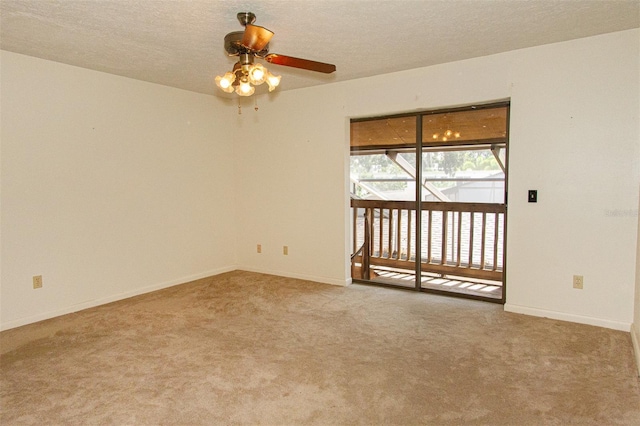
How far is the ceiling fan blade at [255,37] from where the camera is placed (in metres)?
2.14

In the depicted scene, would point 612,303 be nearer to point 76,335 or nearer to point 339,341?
point 339,341

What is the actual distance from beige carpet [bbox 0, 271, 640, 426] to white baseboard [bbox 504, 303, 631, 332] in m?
0.08

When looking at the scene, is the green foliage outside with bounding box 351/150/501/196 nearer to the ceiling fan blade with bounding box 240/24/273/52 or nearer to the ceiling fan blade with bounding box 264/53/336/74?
the ceiling fan blade with bounding box 264/53/336/74

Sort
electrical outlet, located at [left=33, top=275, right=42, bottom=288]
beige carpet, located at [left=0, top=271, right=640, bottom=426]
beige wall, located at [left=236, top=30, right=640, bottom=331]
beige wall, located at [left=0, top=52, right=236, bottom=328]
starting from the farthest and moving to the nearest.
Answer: electrical outlet, located at [left=33, top=275, right=42, bottom=288] → beige wall, located at [left=0, top=52, right=236, bottom=328] → beige wall, located at [left=236, top=30, right=640, bottom=331] → beige carpet, located at [left=0, top=271, right=640, bottom=426]

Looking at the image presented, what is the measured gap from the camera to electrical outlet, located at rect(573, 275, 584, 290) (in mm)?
3164

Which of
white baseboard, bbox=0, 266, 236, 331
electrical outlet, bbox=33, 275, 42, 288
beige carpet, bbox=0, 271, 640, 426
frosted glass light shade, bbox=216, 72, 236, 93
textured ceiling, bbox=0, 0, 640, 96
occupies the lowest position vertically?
beige carpet, bbox=0, 271, 640, 426

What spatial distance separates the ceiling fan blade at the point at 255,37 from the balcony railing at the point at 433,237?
2.50 metres

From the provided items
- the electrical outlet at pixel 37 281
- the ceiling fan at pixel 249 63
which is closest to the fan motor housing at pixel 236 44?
the ceiling fan at pixel 249 63

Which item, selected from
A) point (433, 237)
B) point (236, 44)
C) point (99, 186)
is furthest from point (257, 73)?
point (433, 237)

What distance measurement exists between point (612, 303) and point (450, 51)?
242 cm

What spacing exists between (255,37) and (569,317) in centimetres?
323

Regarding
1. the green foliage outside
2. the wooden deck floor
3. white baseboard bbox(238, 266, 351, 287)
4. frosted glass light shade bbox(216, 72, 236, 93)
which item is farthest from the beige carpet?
frosted glass light shade bbox(216, 72, 236, 93)

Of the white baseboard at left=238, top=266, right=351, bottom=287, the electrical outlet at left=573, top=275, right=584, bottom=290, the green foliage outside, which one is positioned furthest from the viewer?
the white baseboard at left=238, top=266, right=351, bottom=287

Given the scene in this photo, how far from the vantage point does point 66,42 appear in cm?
300
